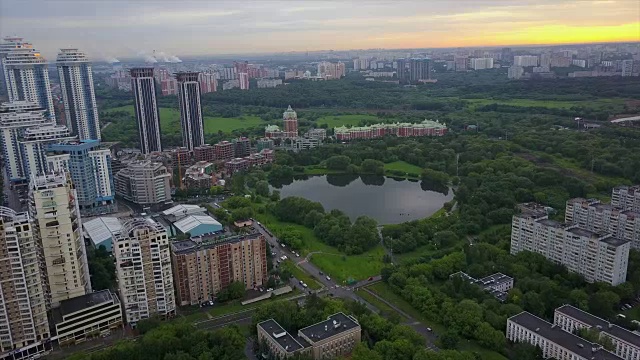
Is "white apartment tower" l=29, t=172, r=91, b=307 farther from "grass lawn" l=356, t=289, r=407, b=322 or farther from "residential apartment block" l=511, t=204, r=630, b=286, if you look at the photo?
"residential apartment block" l=511, t=204, r=630, b=286

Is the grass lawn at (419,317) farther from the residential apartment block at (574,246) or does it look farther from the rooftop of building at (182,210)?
the rooftop of building at (182,210)

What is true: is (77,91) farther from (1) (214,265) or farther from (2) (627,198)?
(2) (627,198)

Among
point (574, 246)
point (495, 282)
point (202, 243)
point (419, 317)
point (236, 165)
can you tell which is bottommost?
point (419, 317)

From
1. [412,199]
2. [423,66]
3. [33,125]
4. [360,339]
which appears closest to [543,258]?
[360,339]

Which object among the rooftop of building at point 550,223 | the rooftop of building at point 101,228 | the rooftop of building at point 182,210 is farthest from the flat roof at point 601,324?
the rooftop of building at point 101,228

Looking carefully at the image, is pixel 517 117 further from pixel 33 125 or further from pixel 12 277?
pixel 12 277

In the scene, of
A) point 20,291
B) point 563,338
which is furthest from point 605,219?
point 20,291

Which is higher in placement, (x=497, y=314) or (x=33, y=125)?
(x=33, y=125)
